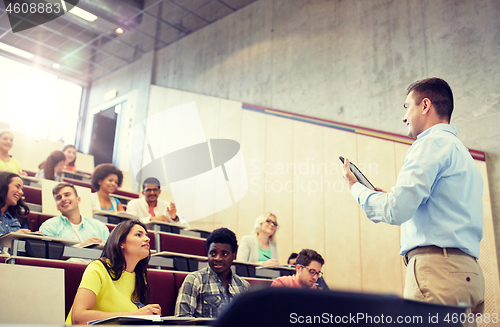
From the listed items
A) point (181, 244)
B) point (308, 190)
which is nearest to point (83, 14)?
point (308, 190)

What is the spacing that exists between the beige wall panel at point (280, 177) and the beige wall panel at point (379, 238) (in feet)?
2.72

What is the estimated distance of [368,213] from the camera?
1114 millimetres

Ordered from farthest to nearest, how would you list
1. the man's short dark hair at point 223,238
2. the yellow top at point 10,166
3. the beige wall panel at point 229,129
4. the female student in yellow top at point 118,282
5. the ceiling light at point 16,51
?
1. the ceiling light at point 16,51
2. the beige wall panel at point 229,129
3. the yellow top at point 10,166
4. the man's short dark hair at point 223,238
5. the female student in yellow top at point 118,282

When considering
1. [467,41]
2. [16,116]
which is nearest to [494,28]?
[467,41]

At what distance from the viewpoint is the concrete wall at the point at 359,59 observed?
3.65 m

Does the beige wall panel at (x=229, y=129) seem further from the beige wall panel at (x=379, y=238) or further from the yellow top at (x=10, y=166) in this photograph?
the yellow top at (x=10, y=166)

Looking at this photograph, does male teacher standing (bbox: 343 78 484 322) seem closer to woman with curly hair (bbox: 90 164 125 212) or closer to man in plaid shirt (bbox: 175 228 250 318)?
man in plaid shirt (bbox: 175 228 250 318)

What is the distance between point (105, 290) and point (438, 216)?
1.22 metres

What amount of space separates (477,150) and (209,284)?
2.78 meters

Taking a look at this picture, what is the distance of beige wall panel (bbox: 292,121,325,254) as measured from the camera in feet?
13.7

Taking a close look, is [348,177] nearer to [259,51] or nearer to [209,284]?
[209,284]

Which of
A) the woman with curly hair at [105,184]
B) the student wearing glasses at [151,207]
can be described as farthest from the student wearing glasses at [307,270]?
the woman with curly hair at [105,184]

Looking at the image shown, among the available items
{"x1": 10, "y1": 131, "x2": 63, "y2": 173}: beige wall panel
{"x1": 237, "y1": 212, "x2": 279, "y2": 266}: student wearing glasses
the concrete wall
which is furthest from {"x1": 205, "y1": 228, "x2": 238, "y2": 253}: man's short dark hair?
Result: {"x1": 10, "y1": 131, "x2": 63, "y2": 173}: beige wall panel

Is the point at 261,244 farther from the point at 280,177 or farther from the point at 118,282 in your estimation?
the point at 118,282
